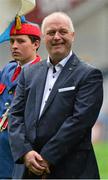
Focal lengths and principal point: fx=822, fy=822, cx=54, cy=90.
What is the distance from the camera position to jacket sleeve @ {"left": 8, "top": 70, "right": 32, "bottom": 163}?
5324 mm

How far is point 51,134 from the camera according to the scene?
5305mm

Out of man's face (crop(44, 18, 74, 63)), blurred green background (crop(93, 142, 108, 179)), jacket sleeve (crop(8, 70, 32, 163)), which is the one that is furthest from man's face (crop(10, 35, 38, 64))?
blurred green background (crop(93, 142, 108, 179))

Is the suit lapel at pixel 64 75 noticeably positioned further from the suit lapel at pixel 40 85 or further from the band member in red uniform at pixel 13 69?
the band member in red uniform at pixel 13 69

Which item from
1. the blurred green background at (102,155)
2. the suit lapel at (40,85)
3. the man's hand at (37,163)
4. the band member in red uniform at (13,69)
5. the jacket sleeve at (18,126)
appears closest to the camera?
the man's hand at (37,163)

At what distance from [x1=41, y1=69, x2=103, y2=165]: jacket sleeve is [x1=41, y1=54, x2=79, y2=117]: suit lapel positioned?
0.13 meters

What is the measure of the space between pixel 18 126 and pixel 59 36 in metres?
0.66

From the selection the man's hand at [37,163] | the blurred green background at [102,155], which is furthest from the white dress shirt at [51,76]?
A: the blurred green background at [102,155]

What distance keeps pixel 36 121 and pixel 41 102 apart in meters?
0.14

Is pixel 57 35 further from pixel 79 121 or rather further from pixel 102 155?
pixel 102 155

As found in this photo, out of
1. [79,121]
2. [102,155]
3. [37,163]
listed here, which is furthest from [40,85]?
[102,155]

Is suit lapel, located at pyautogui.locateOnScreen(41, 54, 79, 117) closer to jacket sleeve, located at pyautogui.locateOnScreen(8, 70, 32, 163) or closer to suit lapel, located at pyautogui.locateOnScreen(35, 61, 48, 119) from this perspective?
suit lapel, located at pyautogui.locateOnScreen(35, 61, 48, 119)

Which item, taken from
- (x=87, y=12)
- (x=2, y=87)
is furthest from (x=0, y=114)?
(x=87, y=12)

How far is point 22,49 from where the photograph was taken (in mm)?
6203

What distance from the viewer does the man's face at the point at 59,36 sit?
546cm
